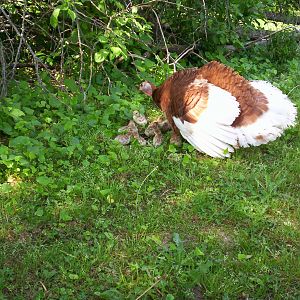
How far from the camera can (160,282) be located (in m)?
2.60

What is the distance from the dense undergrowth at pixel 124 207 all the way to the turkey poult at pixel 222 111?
0.58ft

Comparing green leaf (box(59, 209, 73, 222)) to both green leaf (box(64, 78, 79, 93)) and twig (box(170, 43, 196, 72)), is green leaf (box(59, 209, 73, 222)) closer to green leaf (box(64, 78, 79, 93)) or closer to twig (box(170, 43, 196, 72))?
green leaf (box(64, 78, 79, 93))

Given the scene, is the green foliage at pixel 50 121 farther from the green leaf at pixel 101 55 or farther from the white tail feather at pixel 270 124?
the white tail feather at pixel 270 124

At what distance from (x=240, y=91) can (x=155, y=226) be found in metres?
1.48

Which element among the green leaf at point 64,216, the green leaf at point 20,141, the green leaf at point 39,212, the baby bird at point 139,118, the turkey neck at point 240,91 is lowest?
the baby bird at point 139,118

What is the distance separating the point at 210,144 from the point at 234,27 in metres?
2.29

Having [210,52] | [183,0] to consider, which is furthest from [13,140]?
[210,52]

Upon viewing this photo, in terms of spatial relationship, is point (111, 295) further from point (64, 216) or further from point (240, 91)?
point (240, 91)

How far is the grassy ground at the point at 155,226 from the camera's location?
8.59 feet

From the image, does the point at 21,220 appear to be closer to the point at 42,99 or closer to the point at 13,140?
the point at 13,140

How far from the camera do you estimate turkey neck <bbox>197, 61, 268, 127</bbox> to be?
380cm

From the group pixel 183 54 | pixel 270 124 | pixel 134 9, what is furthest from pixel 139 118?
pixel 183 54

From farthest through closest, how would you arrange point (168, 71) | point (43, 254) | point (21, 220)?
point (168, 71) → point (21, 220) → point (43, 254)

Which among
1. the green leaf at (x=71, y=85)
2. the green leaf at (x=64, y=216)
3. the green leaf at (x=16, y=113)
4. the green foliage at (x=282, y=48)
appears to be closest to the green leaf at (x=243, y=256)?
the green leaf at (x=64, y=216)
